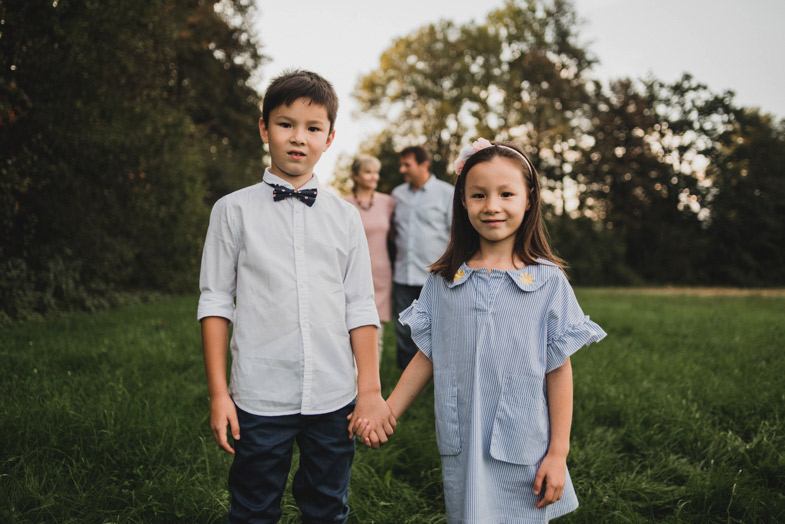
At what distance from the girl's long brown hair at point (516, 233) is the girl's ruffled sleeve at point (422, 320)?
0.33ft

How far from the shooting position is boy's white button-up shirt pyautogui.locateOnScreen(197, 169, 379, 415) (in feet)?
6.02

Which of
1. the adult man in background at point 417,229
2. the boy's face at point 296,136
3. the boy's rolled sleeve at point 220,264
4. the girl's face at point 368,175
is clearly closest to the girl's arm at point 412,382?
the boy's rolled sleeve at point 220,264

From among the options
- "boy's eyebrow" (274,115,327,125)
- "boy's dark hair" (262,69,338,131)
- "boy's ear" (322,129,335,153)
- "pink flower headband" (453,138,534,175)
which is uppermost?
"boy's dark hair" (262,69,338,131)

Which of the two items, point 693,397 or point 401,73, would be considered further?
point 401,73

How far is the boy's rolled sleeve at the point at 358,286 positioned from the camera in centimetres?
199

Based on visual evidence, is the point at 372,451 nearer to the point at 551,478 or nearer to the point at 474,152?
the point at 551,478

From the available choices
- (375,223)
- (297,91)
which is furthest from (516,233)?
(375,223)

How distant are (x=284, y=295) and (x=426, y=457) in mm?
1833

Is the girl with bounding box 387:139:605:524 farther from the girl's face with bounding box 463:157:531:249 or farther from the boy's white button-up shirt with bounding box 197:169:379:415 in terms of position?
the boy's white button-up shirt with bounding box 197:169:379:415

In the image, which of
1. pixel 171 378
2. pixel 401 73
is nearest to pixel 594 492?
pixel 171 378

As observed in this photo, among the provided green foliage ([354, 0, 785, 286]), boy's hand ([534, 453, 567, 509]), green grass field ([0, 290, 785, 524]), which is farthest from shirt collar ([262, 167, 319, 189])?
green foliage ([354, 0, 785, 286])

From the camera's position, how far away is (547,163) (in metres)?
27.3

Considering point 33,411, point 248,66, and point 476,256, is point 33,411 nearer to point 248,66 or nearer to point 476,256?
point 476,256

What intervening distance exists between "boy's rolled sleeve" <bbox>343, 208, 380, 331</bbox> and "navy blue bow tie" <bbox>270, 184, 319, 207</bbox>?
0.58 ft
